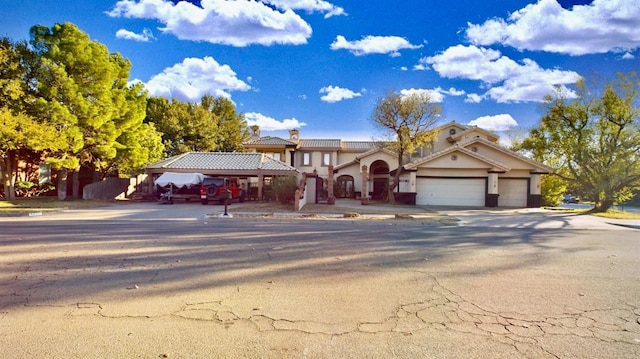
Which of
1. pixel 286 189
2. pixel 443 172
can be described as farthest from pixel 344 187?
pixel 286 189

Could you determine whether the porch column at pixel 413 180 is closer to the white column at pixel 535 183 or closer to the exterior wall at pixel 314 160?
the white column at pixel 535 183

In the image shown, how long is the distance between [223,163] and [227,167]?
1.18m

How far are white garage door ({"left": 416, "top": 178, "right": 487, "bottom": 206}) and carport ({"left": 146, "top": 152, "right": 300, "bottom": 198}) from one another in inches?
396

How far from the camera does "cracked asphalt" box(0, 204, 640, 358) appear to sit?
11.6ft

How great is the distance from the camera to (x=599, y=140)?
25094 millimetres

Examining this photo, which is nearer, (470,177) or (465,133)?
(470,177)

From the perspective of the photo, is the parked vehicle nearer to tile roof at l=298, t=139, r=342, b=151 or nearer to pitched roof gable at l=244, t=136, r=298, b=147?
pitched roof gable at l=244, t=136, r=298, b=147

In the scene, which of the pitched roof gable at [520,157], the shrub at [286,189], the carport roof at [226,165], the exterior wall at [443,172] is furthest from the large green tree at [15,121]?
the pitched roof gable at [520,157]

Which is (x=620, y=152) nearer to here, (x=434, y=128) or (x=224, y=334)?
(x=434, y=128)

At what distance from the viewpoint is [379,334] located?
382 centimetres

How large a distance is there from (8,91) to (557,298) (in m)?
28.2

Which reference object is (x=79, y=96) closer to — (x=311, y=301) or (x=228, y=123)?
(x=311, y=301)

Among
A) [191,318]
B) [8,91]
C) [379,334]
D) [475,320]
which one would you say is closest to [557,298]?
[475,320]

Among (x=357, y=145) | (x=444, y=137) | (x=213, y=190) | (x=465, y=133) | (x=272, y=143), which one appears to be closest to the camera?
(x=213, y=190)
